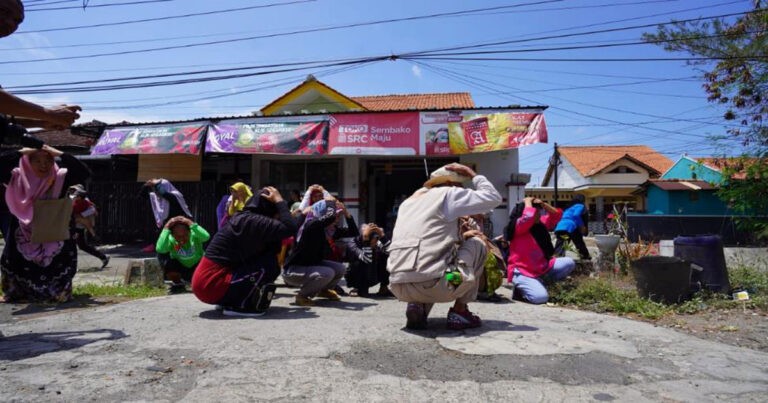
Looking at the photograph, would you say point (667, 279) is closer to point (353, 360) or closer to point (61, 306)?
point (353, 360)

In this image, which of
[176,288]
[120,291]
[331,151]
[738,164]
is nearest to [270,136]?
[331,151]

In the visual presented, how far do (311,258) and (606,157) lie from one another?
36.7 meters

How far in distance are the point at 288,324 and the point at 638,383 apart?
103 inches

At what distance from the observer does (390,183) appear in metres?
15.1

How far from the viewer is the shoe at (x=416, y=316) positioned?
380cm

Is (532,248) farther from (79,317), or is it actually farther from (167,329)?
(79,317)

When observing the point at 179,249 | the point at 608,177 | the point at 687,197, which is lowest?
the point at 179,249

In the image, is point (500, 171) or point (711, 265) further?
point (500, 171)

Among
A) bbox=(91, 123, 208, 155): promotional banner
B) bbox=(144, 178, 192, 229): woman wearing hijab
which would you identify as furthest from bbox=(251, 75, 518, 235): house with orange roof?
bbox=(144, 178, 192, 229): woman wearing hijab

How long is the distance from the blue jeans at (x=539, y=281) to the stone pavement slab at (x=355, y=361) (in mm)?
1070

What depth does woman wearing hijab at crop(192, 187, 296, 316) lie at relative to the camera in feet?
14.0

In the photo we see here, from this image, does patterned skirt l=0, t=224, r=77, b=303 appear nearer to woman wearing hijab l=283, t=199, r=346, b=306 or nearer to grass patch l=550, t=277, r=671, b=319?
woman wearing hijab l=283, t=199, r=346, b=306

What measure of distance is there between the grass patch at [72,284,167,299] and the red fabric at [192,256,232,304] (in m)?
1.78

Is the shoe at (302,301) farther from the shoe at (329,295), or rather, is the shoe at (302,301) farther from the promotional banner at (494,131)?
the promotional banner at (494,131)
